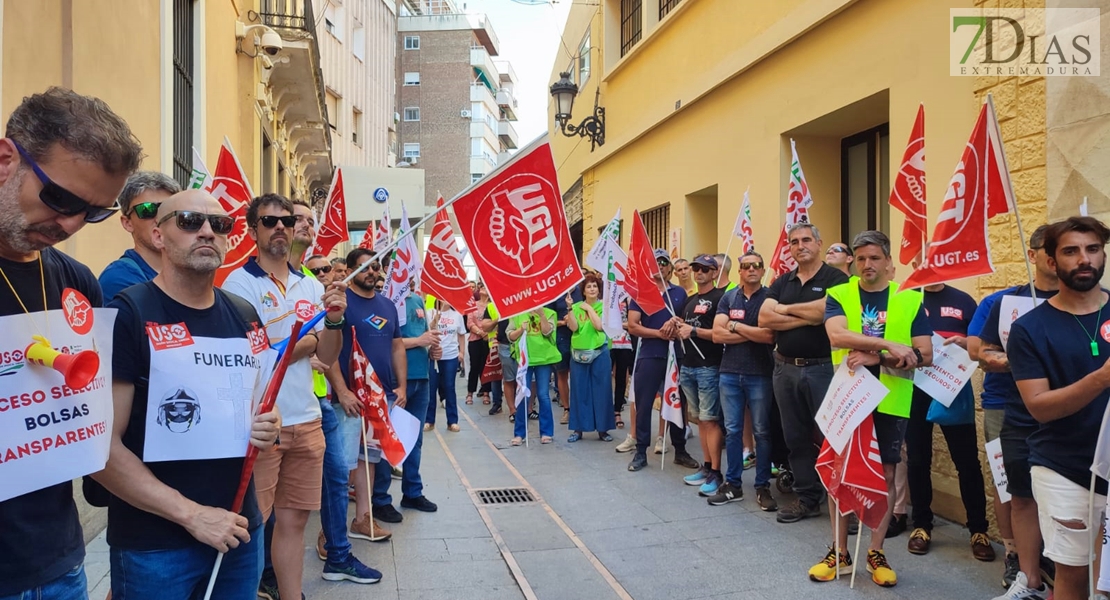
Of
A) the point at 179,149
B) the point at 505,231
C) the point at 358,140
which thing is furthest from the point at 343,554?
the point at 358,140

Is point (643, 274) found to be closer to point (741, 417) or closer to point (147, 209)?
point (741, 417)

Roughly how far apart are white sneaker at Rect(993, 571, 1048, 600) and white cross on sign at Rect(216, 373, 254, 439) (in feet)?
13.4

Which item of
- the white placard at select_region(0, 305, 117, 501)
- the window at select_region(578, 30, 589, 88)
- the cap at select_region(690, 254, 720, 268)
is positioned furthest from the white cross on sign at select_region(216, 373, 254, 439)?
the window at select_region(578, 30, 589, 88)

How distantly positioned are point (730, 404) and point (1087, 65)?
137 inches

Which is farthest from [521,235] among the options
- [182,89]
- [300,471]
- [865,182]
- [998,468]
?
[182,89]

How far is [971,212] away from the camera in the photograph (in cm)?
450

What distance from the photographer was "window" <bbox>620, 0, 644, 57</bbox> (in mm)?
14000

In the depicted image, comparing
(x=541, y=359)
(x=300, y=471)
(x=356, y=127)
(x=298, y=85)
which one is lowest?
(x=300, y=471)

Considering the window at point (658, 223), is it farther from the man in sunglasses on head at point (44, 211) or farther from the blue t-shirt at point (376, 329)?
the man in sunglasses on head at point (44, 211)

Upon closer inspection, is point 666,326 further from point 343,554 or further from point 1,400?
point 1,400

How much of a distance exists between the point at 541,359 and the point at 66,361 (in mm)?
7859

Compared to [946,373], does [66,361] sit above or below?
above

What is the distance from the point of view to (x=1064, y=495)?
3.36 m

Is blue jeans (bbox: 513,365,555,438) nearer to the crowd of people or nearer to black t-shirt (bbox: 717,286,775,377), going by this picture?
the crowd of people
